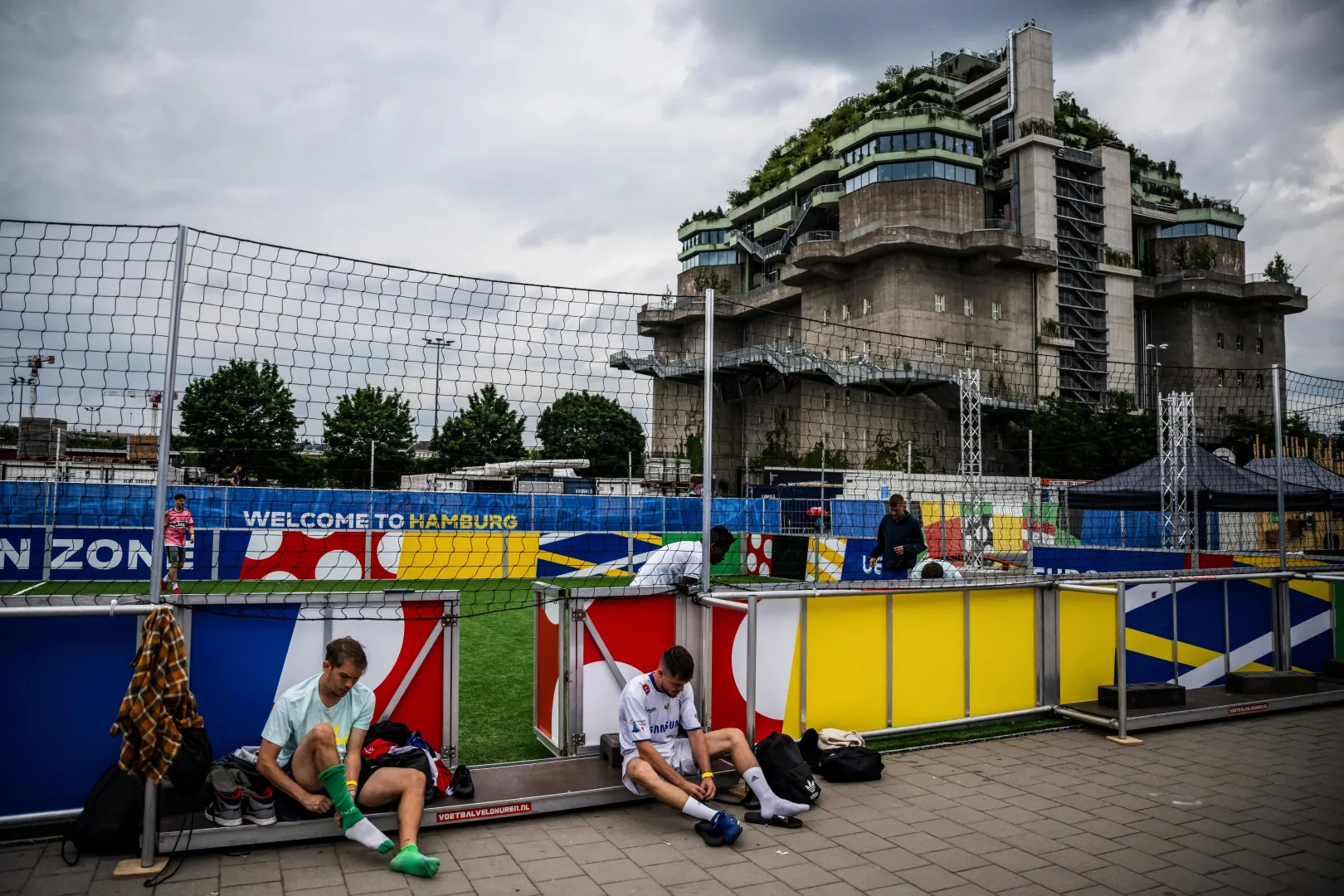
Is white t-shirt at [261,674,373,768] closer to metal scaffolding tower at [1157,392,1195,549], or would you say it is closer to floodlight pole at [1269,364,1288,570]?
floodlight pole at [1269,364,1288,570]

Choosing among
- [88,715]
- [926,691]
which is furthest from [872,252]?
[88,715]

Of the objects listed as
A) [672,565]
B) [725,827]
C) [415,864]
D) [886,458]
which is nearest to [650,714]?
[725,827]

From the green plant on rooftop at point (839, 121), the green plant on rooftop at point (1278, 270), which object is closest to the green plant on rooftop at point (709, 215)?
the green plant on rooftop at point (839, 121)

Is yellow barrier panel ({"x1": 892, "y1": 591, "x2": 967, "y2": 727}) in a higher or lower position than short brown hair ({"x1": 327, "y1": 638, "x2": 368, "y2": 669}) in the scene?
lower

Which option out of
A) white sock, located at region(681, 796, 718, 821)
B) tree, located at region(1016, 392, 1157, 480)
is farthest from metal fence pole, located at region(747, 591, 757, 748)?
tree, located at region(1016, 392, 1157, 480)

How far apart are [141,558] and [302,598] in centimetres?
1334

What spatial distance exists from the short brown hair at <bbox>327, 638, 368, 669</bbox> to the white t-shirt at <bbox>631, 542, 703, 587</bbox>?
7.73 feet

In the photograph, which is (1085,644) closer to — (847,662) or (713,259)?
(847,662)

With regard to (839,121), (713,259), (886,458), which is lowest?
(886,458)

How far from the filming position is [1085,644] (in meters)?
8.34

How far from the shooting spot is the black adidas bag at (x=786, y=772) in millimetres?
5758

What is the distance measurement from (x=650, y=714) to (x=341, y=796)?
77.7 inches

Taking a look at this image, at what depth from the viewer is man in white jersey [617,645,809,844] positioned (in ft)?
17.9

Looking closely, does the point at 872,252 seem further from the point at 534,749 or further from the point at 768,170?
the point at 534,749
